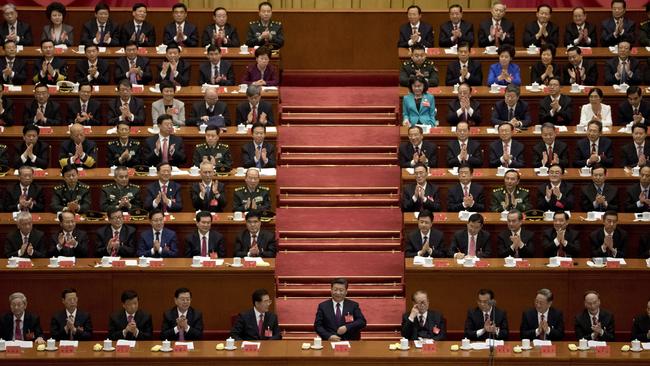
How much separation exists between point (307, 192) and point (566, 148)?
249cm

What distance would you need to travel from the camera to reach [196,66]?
44.0ft

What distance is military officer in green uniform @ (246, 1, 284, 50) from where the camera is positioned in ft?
44.2

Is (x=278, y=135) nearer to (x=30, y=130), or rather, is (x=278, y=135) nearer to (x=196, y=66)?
(x=196, y=66)

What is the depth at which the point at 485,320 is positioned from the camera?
32.7ft

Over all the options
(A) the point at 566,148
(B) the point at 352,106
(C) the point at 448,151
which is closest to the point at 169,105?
(B) the point at 352,106

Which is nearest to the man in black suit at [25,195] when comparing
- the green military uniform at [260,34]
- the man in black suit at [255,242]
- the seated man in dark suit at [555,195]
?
the man in black suit at [255,242]

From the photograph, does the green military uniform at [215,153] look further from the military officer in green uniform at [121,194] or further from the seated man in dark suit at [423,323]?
the seated man in dark suit at [423,323]

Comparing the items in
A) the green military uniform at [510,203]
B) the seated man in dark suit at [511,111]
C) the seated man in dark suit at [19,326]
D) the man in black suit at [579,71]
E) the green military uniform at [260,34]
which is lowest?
the seated man in dark suit at [19,326]

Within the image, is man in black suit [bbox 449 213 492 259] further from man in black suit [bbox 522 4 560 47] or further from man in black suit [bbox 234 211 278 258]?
man in black suit [bbox 522 4 560 47]

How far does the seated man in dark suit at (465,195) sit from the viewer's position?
11.4 m

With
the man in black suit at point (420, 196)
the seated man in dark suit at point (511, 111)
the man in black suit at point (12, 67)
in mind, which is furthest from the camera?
the man in black suit at point (12, 67)

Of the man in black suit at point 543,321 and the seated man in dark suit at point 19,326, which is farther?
the seated man in dark suit at point 19,326

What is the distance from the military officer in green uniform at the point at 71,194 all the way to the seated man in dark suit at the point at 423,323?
10.8ft

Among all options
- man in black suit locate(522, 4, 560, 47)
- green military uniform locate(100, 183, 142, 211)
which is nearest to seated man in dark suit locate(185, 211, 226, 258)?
green military uniform locate(100, 183, 142, 211)
